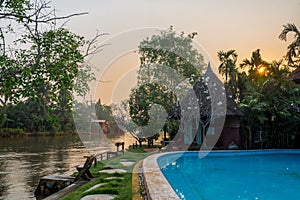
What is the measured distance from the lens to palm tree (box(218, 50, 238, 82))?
25.5 meters

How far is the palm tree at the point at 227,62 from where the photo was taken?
25469 mm

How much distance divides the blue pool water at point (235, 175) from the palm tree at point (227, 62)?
10789 mm

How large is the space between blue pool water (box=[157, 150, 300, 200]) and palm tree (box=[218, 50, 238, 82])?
1079 centimetres

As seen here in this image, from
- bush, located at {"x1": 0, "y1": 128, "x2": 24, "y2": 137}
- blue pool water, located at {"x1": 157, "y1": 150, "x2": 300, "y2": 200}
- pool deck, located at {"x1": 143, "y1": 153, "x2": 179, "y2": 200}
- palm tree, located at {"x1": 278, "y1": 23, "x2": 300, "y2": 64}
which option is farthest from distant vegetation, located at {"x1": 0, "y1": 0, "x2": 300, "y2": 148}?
blue pool water, located at {"x1": 157, "y1": 150, "x2": 300, "y2": 200}

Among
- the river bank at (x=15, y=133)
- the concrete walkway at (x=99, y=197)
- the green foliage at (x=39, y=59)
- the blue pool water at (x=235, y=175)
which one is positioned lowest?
the blue pool water at (x=235, y=175)

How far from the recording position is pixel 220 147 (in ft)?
55.2

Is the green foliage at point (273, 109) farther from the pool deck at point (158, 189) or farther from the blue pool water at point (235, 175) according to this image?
the pool deck at point (158, 189)

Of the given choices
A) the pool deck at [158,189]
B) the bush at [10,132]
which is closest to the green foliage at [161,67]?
the pool deck at [158,189]

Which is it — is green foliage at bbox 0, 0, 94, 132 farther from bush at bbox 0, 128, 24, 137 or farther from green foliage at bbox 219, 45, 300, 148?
bush at bbox 0, 128, 24, 137

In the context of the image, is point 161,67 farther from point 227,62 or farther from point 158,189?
point 158,189

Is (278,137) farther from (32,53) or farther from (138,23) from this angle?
(32,53)

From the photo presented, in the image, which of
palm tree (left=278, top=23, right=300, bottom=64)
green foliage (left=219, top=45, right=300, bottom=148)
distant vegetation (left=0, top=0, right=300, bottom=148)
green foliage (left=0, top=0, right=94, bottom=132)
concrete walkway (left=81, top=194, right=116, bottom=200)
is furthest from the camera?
palm tree (left=278, top=23, right=300, bottom=64)

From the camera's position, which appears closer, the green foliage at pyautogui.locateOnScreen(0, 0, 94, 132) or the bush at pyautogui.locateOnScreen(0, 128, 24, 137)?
the green foliage at pyautogui.locateOnScreen(0, 0, 94, 132)

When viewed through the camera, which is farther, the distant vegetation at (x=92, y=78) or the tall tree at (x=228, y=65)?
the tall tree at (x=228, y=65)
